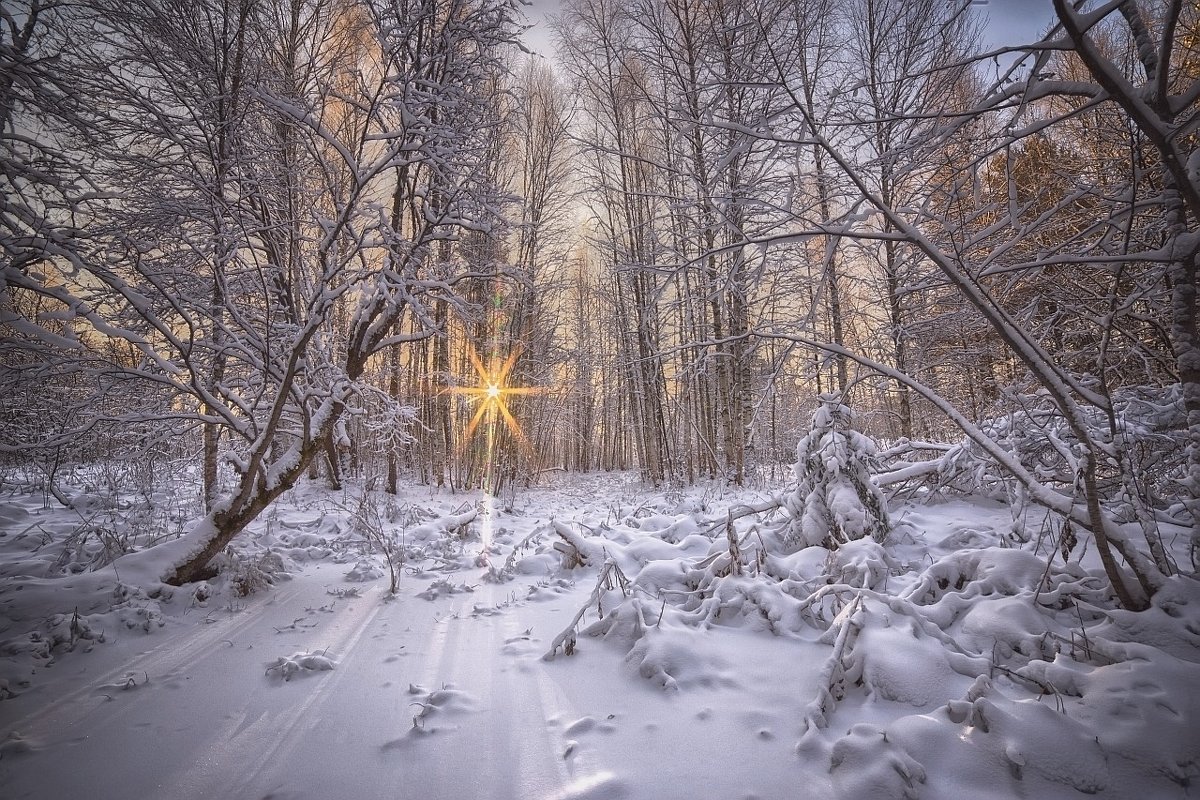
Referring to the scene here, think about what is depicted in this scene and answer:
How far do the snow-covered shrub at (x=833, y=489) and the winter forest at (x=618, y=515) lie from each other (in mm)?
30

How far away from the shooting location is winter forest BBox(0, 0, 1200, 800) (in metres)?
1.86

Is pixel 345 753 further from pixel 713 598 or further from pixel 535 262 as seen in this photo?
pixel 535 262

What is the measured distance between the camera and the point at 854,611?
2445 millimetres

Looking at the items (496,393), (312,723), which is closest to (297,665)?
(312,723)

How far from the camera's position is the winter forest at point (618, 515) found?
1.86 m

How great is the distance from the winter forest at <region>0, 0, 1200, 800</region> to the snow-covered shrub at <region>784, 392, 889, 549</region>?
0.10 feet

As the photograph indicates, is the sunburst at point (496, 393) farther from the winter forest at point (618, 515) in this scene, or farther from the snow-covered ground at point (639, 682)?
the snow-covered ground at point (639, 682)

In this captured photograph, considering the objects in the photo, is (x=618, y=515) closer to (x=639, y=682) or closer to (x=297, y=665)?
(x=639, y=682)

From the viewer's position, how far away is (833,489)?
12.5 feet

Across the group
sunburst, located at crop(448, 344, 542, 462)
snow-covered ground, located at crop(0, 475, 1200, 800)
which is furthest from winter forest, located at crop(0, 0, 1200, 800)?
sunburst, located at crop(448, 344, 542, 462)

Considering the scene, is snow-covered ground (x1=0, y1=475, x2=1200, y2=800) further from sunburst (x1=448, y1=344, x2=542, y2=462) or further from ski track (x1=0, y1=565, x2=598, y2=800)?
sunburst (x1=448, y1=344, x2=542, y2=462)

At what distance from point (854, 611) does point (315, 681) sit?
299 cm

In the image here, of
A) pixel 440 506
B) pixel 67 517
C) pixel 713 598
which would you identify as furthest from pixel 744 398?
pixel 67 517

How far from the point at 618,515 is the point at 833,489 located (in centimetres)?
366
